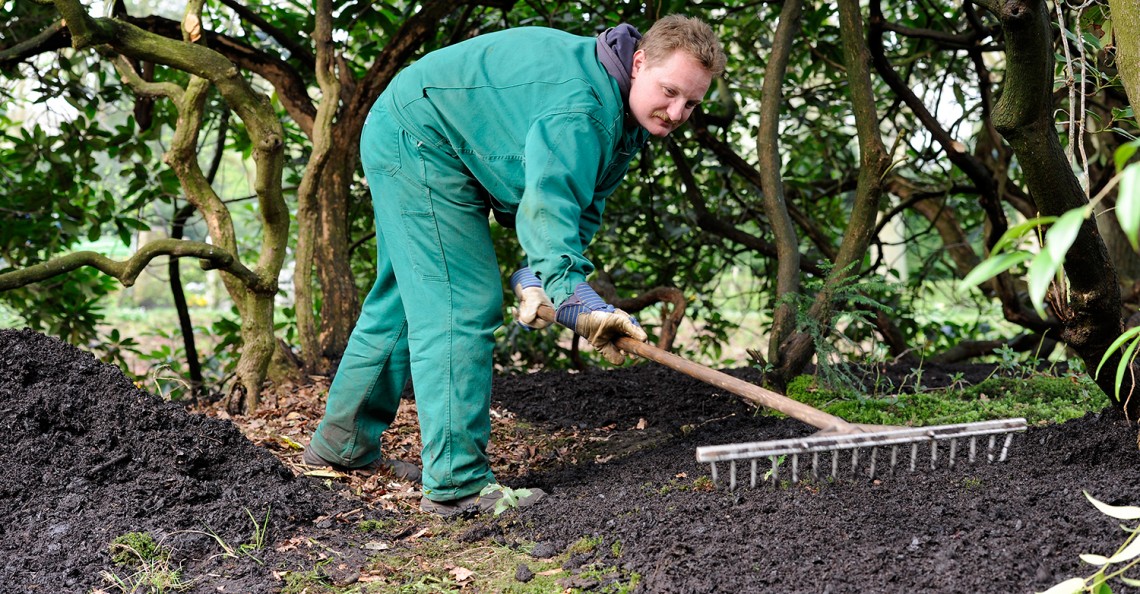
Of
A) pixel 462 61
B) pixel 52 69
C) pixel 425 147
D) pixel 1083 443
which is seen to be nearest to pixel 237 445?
pixel 425 147

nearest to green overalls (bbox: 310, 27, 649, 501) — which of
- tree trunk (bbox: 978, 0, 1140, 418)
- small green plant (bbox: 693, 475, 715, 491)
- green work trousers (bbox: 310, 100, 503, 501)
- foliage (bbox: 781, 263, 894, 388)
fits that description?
green work trousers (bbox: 310, 100, 503, 501)

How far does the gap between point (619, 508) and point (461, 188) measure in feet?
3.59

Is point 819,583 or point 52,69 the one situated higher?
point 52,69

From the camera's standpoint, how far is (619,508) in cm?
278

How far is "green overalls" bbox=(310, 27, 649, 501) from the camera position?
2.81 metres

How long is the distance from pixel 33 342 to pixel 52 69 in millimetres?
2181

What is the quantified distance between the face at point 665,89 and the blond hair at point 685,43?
0.05ft

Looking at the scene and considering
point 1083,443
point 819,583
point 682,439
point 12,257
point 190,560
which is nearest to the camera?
point 819,583

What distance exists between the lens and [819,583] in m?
2.14

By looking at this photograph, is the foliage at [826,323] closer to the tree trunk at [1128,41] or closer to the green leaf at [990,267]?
the tree trunk at [1128,41]

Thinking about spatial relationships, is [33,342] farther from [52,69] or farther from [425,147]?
[52,69]

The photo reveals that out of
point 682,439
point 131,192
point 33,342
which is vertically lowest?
point 682,439

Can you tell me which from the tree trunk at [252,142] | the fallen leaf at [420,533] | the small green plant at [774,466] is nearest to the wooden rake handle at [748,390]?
the small green plant at [774,466]

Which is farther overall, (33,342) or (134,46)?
(134,46)
